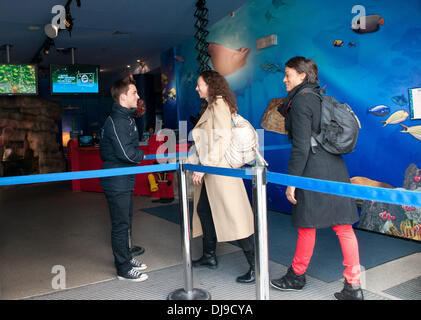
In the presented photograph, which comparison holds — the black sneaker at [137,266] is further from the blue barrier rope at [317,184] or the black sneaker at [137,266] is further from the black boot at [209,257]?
the blue barrier rope at [317,184]

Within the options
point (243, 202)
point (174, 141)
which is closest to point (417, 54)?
point (243, 202)

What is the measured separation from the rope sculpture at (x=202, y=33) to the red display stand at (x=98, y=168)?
58.1 inches

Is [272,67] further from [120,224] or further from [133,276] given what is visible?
[133,276]

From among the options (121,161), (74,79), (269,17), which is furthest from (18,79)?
(121,161)

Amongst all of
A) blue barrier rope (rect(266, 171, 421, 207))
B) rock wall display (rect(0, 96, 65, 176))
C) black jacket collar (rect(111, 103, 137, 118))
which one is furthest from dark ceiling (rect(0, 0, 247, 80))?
blue barrier rope (rect(266, 171, 421, 207))

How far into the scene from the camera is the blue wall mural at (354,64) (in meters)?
3.48

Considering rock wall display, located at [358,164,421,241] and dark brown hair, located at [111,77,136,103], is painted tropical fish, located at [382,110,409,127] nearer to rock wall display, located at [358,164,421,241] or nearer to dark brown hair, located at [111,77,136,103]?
rock wall display, located at [358,164,421,241]

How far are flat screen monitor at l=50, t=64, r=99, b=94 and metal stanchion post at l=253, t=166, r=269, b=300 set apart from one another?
21.8 ft

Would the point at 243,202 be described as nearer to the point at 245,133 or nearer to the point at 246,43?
the point at 245,133

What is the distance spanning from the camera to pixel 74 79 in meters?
7.55

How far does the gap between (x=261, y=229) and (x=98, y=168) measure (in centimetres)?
599

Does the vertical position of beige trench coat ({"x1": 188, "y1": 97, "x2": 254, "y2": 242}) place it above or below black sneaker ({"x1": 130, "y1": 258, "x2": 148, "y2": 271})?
above

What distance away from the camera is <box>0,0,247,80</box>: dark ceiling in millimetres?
5465

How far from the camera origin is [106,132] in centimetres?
264
